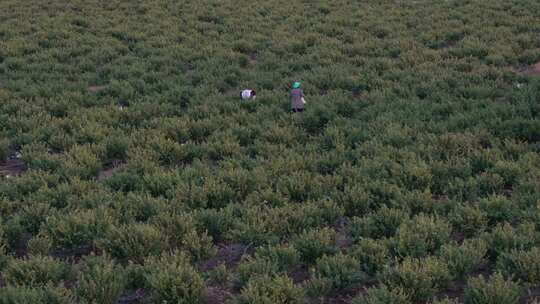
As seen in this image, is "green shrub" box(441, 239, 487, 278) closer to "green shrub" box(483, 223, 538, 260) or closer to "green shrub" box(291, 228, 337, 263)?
"green shrub" box(483, 223, 538, 260)

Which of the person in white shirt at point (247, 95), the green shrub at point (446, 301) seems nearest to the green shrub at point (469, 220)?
the green shrub at point (446, 301)

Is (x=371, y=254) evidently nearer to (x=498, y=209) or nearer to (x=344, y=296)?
(x=344, y=296)

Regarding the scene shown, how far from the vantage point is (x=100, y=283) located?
5586mm

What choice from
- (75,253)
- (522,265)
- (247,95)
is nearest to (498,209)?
(522,265)

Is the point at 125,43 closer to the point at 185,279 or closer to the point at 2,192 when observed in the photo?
the point at 2,192

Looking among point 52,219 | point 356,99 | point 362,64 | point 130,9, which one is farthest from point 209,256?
point 130,9

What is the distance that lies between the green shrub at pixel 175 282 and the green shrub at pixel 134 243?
404 millimetres

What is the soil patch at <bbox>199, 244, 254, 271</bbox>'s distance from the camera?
6238mm

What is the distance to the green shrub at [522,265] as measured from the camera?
18.2 feet

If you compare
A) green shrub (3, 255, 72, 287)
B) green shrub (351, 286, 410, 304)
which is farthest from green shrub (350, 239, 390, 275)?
green shrub (3, 255, 72, 287)

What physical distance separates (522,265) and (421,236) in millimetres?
1008

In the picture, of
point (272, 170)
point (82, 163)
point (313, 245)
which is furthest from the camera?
point (82, 163)

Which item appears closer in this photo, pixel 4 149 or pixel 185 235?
pixel 185 235

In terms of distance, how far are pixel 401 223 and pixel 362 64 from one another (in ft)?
25.5
